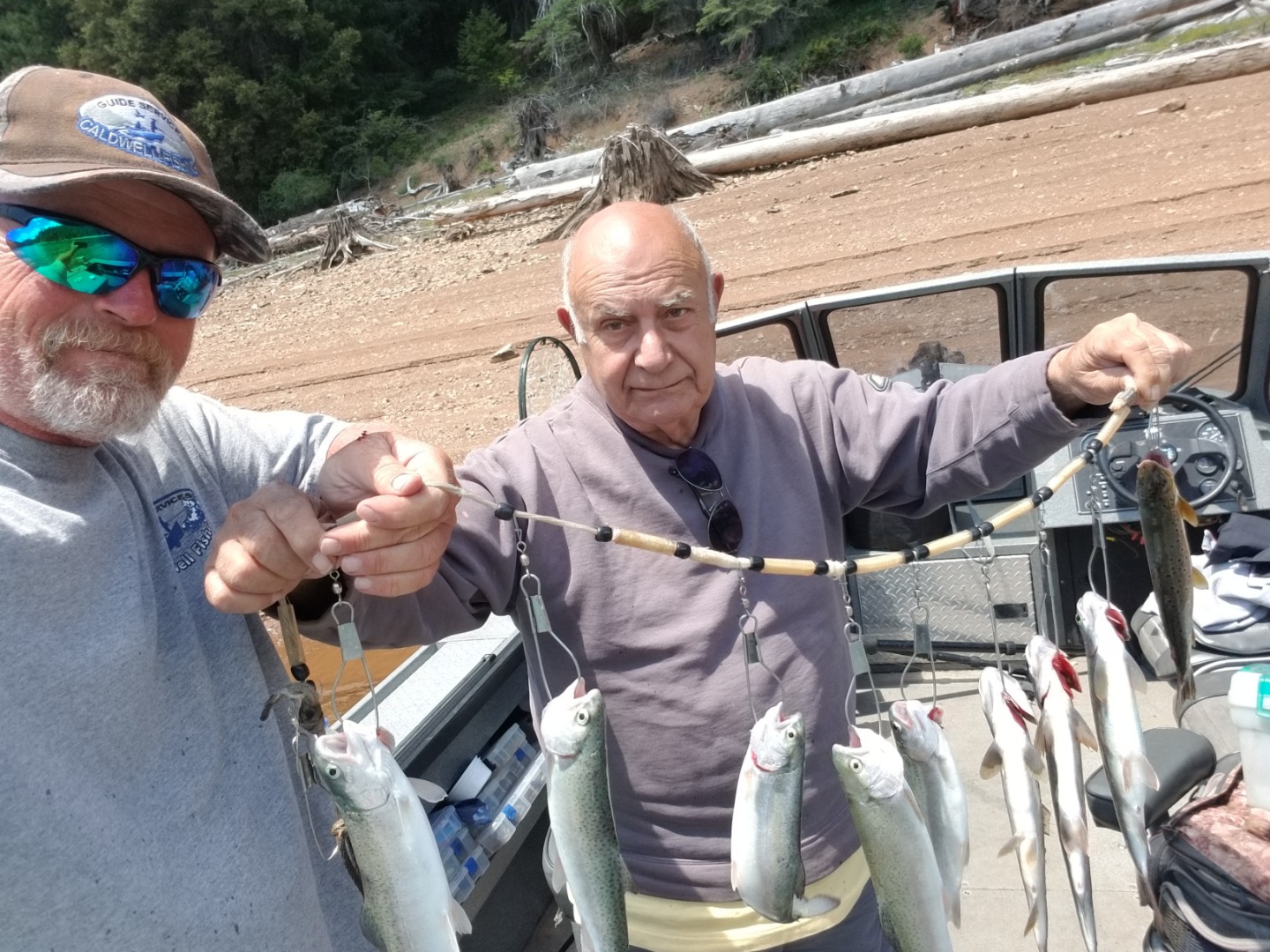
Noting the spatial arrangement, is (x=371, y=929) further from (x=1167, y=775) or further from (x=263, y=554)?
(x=1167, y=775)

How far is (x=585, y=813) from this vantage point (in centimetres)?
189

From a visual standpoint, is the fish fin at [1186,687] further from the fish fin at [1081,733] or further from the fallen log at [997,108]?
the fallen log at [997,108]

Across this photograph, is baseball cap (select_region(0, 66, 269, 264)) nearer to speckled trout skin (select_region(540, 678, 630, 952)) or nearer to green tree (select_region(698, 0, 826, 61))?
speckled trout skin (select_region(540, 678, 630, 952))

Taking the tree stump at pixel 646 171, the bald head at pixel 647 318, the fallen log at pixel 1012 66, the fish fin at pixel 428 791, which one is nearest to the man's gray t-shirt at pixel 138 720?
the fish fin at pixel 428 791

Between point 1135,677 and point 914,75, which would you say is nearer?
point 1135,677

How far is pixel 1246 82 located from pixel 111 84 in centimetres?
1621

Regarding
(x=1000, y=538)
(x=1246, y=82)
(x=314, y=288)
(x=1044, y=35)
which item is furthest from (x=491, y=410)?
(x=1044, y=35)

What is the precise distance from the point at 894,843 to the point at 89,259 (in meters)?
1.92

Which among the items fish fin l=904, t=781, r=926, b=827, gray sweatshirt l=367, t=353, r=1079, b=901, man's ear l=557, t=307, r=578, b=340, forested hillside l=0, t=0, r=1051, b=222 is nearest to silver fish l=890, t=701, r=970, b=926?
fish fin l=904, t=781, r=926, b=827

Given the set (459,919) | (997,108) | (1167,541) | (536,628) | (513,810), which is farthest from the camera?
(997,108)

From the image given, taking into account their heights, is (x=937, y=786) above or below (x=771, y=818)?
below

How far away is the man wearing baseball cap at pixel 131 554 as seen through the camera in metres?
1.49

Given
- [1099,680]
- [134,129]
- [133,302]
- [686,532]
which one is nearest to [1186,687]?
[1099,680]

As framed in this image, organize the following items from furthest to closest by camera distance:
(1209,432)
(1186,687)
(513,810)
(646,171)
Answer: (646,171), (1209,432), (513,810), (1186,687)
